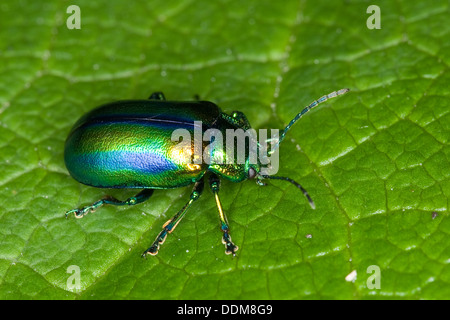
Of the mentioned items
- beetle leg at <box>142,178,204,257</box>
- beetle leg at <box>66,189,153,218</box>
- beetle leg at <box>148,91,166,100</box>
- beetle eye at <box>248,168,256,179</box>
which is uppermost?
beetle leg at <box>148,91,166,100</box>

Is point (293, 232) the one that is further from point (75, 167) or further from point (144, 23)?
point (144, 23)

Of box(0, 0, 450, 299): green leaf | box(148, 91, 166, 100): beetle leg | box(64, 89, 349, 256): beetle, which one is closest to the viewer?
box(0, 0, 450, 299): green leaf

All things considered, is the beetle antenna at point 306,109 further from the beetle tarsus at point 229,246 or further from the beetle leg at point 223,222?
the beetle tarsus at point 229,246

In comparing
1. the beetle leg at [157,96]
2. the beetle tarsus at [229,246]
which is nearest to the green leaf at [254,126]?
the beetle tarsus at [229,246]

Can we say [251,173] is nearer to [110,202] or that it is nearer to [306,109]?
[306,109]

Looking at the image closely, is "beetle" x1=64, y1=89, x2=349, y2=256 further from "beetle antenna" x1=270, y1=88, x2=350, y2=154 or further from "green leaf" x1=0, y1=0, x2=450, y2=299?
"green leaf" x1=0, y1=0, x2=450, y2=299

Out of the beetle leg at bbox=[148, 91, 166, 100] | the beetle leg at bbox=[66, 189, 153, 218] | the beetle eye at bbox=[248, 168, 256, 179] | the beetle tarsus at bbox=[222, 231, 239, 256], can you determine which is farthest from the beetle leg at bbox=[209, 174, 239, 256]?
the beetle leg at bbox=[148, 91, 166, 100]

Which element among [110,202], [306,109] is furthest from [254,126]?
[110,202]

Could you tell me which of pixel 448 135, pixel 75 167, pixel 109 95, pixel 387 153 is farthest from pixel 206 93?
pixel 448 135
